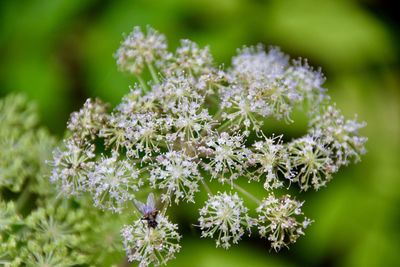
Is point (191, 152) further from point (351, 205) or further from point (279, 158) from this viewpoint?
point (351, 205)

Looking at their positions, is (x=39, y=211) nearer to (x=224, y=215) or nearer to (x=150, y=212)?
(x=150, y=212)

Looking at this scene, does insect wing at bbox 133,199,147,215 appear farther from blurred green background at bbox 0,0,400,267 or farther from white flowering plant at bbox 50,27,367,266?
blurred green background at bbox 0,0,400,267

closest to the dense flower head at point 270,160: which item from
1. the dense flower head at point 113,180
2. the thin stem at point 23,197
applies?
the dense flower head at point 113,180

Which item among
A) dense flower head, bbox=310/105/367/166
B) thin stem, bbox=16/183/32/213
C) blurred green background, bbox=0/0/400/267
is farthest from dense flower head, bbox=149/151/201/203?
blurred green background, bbox=0/0/400/267

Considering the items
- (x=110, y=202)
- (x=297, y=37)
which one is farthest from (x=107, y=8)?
(x=110, y=202)

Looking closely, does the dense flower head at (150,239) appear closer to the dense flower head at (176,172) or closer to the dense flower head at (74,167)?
the dense flower head at (176,172)
